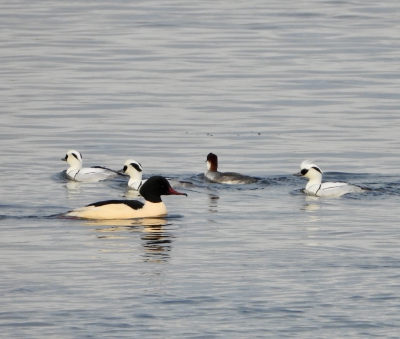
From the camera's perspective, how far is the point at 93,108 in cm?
2911

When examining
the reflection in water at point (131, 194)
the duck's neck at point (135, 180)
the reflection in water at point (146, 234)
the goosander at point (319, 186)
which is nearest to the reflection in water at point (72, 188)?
the reflection in water at point (131, 194)

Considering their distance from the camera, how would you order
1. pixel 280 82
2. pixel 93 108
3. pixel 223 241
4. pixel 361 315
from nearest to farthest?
pixel 361 315 < pixel 223 241 < pixel 93 108 < pixel 280 82

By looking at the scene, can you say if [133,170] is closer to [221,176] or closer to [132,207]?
[221,176]

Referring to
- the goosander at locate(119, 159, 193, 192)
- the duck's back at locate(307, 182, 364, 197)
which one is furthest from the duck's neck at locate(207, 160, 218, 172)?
the duck's back at locate(307, 182, 364, 197)

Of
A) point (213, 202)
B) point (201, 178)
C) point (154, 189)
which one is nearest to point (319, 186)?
point (213, 202)

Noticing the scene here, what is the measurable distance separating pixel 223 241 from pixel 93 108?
14.5 meters

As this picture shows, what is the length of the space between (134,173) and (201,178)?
1244 mm

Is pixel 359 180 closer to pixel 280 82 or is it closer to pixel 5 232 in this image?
pixel 5 232

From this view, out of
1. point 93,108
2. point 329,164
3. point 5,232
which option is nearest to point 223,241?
point 5,232

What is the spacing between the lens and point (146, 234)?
1595 cm

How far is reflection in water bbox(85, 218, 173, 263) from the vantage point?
14.4m

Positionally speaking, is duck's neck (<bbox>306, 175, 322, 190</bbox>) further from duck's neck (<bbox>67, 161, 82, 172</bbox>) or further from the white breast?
duck's neck (<bbox>67, 161, 82, 172</bbox>)

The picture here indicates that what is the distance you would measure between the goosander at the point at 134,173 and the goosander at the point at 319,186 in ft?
9.02

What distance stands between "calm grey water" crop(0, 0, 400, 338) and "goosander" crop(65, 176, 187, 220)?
23 centimetres
